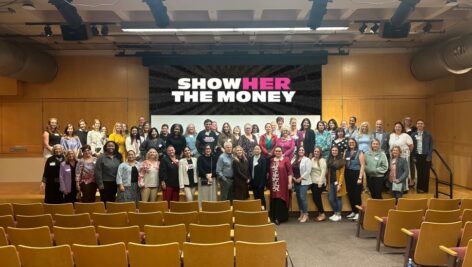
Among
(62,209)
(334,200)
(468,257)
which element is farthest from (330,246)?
(62,209)

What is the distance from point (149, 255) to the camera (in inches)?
158

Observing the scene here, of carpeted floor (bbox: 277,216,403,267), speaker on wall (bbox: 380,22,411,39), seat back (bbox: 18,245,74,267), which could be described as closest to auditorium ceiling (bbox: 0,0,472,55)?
speaker on wall (bbox: 380,22,411,39)

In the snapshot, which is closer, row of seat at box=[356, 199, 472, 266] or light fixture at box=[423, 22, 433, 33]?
row of seat at box=[356, 199, 472, 266]

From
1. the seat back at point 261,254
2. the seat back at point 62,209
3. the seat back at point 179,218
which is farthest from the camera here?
the seat back at point 62,209

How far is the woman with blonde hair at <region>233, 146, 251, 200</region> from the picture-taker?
315 inches

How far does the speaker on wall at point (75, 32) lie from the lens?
8086mm

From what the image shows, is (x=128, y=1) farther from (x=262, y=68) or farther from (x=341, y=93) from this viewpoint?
(x=341, y=93)

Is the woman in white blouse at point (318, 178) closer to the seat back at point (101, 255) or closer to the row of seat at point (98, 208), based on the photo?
the row of seat at point (98, 208)

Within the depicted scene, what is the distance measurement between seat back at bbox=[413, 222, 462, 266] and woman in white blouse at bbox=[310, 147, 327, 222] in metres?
3.44

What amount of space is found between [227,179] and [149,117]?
4.97 meters

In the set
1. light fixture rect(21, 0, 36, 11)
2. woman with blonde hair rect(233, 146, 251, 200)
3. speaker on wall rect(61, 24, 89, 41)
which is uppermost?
light fixture rect(21, 0, 36, 11)

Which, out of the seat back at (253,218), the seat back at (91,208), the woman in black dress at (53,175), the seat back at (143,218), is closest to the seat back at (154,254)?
the seat back at (143,218)

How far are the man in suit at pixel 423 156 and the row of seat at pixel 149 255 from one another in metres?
6.27

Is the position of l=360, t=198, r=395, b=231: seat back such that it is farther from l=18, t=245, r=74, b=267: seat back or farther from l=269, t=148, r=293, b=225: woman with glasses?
l=18, t=245, r=74, b=267: seat back
